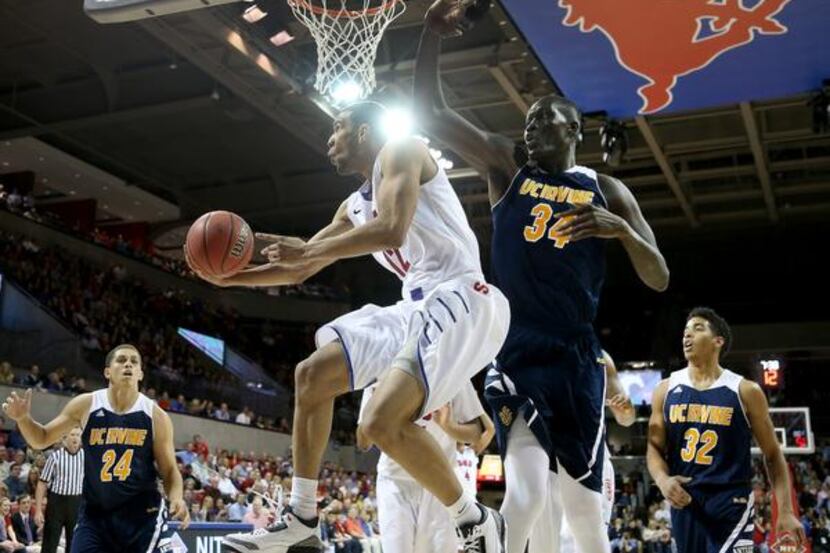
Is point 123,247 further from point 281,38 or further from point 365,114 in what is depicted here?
point 365,114

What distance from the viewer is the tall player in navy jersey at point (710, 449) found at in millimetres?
4664

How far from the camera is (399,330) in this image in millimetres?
3898

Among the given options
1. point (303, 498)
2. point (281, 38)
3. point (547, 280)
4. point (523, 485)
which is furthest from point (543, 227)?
point (281, 38)

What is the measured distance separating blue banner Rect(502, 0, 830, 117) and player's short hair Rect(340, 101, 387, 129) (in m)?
5.63

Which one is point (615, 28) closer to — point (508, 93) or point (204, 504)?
point (508, 93)

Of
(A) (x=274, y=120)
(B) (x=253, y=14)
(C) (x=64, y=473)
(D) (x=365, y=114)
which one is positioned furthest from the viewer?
(A) (x=274, y=120)

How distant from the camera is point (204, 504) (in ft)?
43.1

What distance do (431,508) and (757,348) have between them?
923 inches

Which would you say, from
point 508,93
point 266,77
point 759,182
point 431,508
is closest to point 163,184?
point 266,77

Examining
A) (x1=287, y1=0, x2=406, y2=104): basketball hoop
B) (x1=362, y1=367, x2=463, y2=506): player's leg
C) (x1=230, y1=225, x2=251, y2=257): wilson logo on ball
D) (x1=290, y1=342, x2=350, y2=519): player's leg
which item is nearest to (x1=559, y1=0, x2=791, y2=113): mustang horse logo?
(x1=287, y1=0, x2=406, y2=104): basketball hoop

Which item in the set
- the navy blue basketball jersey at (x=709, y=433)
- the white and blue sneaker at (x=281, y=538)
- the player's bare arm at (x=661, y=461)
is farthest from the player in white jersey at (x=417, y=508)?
the white and blue sneaker at (x=281, y=538)

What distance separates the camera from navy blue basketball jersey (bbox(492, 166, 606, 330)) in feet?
13.0

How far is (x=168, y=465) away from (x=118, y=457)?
30 cm

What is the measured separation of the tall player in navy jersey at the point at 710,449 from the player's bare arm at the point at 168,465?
280 centimetres
